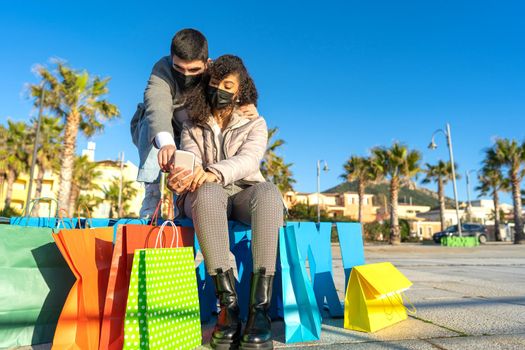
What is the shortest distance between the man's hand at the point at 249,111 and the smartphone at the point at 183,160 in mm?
595

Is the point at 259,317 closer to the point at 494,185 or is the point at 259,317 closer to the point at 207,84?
the point at 207,84

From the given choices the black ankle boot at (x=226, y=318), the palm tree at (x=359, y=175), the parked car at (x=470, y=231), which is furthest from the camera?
the palm tree at (x=359, y=175)

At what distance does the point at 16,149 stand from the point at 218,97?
26565 mm

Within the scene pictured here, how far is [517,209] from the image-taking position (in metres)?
24.8

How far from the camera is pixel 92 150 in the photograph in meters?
44.0

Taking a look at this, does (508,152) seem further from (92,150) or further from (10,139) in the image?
(92,150)

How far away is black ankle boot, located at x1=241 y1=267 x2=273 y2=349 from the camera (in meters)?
1.47

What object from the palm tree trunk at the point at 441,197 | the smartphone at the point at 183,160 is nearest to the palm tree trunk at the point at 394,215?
the palm tree trunk at the point at 441,197

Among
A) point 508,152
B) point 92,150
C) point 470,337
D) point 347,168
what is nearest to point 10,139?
point 92,150

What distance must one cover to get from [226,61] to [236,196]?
2.69 feet

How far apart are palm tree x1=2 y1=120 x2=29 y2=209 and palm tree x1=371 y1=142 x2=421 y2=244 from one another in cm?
2347

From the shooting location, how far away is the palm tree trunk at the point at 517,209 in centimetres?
2469

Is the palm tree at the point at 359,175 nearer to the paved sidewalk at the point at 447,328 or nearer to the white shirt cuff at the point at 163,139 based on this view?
the paved sidewalk at the point at 447,328

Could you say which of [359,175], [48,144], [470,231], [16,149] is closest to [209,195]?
[48,144]
